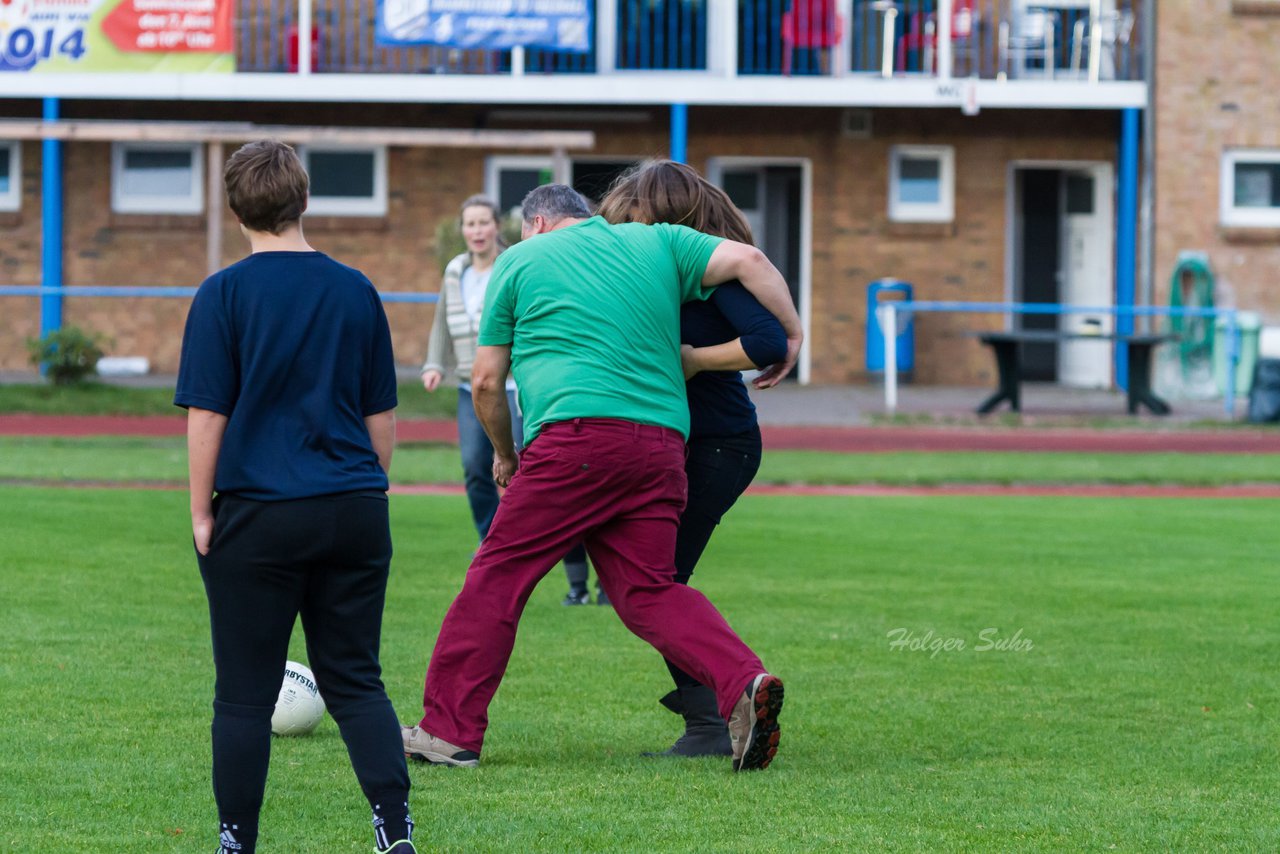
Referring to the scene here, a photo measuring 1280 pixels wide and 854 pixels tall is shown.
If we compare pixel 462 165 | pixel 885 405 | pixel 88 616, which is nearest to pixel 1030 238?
pixel 885 405

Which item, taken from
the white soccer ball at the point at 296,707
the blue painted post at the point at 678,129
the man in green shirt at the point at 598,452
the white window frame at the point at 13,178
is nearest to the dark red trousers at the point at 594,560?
the man in green shirt at the point at 598,452

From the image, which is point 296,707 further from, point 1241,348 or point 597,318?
point 1241,348

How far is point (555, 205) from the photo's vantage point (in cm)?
570

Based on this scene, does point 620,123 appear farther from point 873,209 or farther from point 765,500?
point 765,500

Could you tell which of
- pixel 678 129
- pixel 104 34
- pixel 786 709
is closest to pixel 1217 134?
pixel 678 129

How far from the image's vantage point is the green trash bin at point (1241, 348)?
22.9 meters

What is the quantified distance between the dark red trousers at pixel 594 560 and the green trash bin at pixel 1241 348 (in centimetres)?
1819

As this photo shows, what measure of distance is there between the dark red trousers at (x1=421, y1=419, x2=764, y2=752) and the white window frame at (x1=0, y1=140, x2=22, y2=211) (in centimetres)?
A: 2074

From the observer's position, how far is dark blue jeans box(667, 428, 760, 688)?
5781 millimetres

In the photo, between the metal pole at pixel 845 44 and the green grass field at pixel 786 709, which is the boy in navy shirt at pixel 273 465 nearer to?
the green grass field at pixel 786 709

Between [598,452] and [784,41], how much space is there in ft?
66.2

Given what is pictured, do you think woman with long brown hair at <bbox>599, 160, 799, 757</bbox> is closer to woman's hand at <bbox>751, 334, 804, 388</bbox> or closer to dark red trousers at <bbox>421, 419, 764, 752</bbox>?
woman's hand at <bbox>751, 334, 804, 388</bbox>

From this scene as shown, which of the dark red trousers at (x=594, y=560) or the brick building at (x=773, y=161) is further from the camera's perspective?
the brick building at (x=773, y=161)

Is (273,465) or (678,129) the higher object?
(678,129)
